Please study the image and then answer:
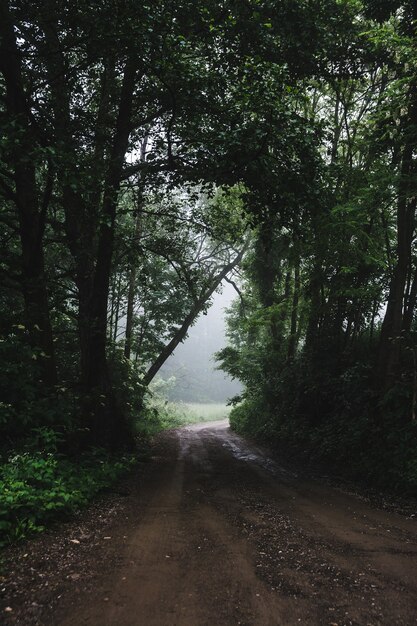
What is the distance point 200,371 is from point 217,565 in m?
120

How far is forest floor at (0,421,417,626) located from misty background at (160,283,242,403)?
77372 millimetres

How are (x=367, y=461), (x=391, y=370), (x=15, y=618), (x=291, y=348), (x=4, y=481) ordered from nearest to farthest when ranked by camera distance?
(x=15, y=618) < (x=4, y=481) < (x=367, y=461) < (x=391, y=370) < (x=291, y=348)

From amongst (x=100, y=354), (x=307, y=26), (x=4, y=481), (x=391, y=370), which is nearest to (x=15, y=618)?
(x=4, y=481)

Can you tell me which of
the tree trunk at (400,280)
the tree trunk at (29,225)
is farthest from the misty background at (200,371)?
the tree trunk at (29,225)

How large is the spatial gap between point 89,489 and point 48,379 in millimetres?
3406

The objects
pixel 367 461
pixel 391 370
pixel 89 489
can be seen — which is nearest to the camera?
pixel 89 489

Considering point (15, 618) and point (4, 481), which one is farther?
point (4, 481)

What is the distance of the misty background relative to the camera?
9778 centimetres

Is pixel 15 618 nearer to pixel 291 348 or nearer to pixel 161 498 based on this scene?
pixel 161 498

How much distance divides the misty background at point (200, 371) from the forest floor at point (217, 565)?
7737 cm

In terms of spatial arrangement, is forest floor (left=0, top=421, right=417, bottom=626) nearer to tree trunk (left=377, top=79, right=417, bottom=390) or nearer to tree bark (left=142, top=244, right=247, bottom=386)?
tree trunk (left=377, top=79, right=417, bottom=390)

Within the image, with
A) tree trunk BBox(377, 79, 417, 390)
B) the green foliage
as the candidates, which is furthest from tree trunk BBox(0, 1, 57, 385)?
tree trunk BBox(377, 79, 417, 390)

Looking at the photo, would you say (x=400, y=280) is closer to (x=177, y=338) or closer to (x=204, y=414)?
(x=177, y=338)

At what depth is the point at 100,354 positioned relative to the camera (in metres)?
10.5
